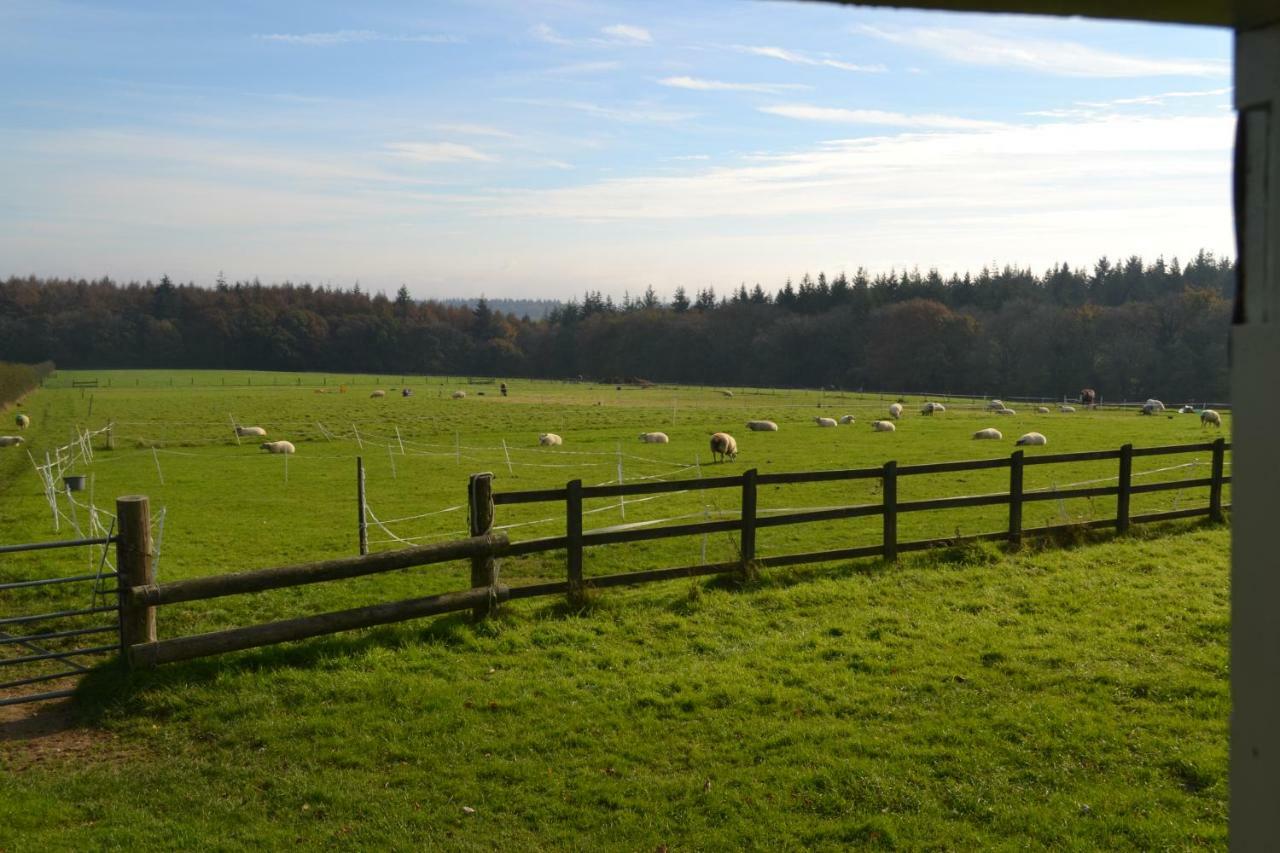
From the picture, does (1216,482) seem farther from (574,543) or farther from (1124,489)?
(574,543)

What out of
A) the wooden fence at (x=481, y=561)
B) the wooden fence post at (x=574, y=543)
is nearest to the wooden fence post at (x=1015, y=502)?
the wooden fence at (x=481, y=561)

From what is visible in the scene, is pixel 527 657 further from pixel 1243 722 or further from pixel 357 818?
pixel 1243 722

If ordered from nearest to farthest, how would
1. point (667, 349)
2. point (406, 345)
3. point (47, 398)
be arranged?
point (47, 398) < point (667, 349) < point (406, 345)

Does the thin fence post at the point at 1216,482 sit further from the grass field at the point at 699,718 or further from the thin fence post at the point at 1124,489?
the thin fence post at the point at 1124,489

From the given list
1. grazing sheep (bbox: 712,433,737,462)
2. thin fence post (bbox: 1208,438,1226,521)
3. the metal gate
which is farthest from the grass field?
grazing sheep (bbox: 712,433,737,462)

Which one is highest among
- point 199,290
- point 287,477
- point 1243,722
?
point 199,290

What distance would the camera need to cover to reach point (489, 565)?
9453 millimetres

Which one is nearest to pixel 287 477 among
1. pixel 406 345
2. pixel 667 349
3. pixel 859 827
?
pixel 859 827

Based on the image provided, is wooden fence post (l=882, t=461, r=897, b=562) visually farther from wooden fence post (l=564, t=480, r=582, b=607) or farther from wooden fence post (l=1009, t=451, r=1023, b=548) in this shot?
wooden fence post (l=564, t=480, r=582, b=607)

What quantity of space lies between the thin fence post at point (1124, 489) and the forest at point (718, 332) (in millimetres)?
78123

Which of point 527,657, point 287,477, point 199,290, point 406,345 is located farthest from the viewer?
point 199,290

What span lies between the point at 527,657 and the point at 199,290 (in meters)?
163

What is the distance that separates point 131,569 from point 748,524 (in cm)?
617

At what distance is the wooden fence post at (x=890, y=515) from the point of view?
11.7m
